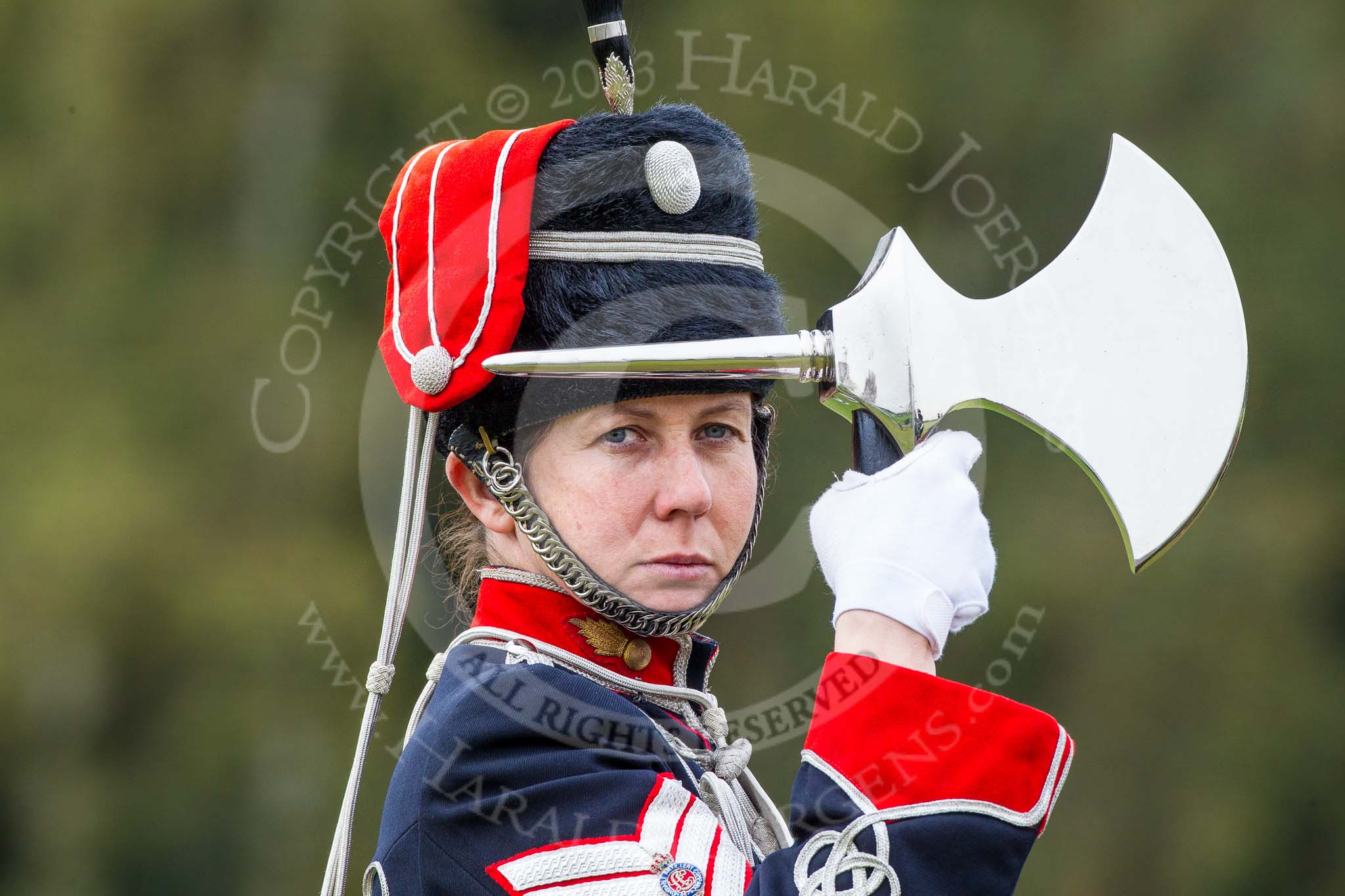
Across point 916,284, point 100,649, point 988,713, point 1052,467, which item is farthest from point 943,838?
point 100,649

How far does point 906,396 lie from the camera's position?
198 cm

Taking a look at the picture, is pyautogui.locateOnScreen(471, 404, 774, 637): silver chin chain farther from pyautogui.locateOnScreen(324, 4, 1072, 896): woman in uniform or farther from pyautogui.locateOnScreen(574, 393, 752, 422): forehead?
pyautogui.locateOnScreen(574, 393, 752, 422): forehead

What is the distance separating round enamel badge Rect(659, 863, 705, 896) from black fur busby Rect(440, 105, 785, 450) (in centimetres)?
64

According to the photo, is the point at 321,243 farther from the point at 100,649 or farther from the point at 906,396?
the point at 906,396

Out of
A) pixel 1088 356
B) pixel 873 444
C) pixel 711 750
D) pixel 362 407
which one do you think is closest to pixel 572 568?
pixel 711 750

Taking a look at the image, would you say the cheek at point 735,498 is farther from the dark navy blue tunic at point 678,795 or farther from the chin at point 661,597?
the dark navy blue tunic at point 678,795

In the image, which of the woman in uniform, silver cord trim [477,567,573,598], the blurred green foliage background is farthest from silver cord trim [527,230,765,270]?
the blurred green foliage background

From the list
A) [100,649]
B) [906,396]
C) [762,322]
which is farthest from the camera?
[100,649]

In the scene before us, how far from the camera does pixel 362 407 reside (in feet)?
20.9

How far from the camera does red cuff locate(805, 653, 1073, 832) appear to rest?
1.88 meters

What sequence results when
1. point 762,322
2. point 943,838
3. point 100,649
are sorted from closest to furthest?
point 943,838, point 762,322, point 100,649

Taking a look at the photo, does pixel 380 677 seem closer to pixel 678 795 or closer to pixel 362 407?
pixel 678 795

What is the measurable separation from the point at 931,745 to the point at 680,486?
503mm

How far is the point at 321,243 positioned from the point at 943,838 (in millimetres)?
5397
